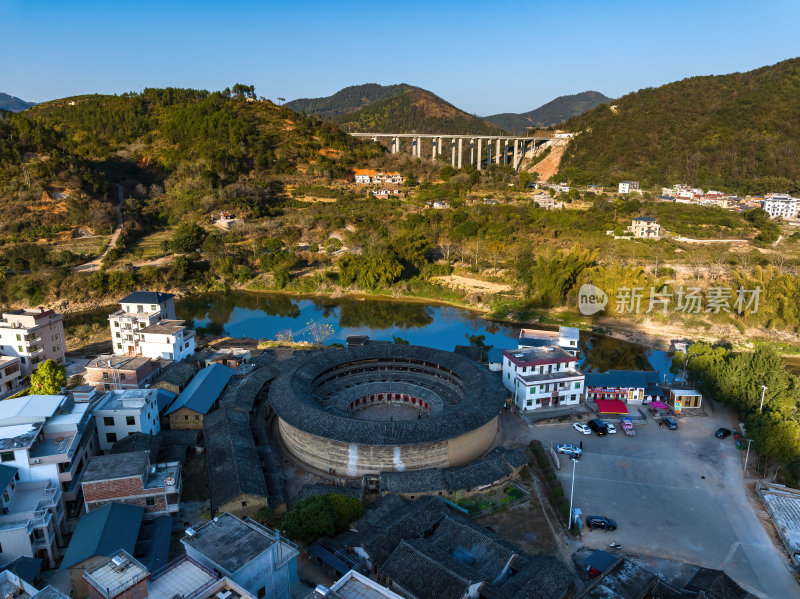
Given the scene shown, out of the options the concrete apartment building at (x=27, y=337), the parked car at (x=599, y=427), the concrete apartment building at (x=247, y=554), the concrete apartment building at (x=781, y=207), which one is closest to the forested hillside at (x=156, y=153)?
the concrete apartment building at (x=27, y=337)

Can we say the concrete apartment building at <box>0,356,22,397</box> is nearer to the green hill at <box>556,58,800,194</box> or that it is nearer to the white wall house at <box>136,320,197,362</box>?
the white wall house at <box>136,320,197,362</box>

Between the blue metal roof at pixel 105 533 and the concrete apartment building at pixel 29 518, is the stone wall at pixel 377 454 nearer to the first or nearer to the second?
the blue metal roof at pixel 105 533

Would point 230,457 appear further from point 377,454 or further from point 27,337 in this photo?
point 27,337

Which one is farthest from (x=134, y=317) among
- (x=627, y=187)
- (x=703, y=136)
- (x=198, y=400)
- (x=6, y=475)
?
(x=703, y=136)

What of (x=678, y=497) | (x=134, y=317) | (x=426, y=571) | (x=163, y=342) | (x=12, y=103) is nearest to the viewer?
(x=426, y=571)

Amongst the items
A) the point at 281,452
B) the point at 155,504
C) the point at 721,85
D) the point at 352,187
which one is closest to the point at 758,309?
the point at 281,452

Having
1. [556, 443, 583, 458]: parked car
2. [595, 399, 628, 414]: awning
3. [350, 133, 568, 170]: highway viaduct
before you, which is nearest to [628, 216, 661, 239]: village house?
[595, 399, 628, 414]: awning
